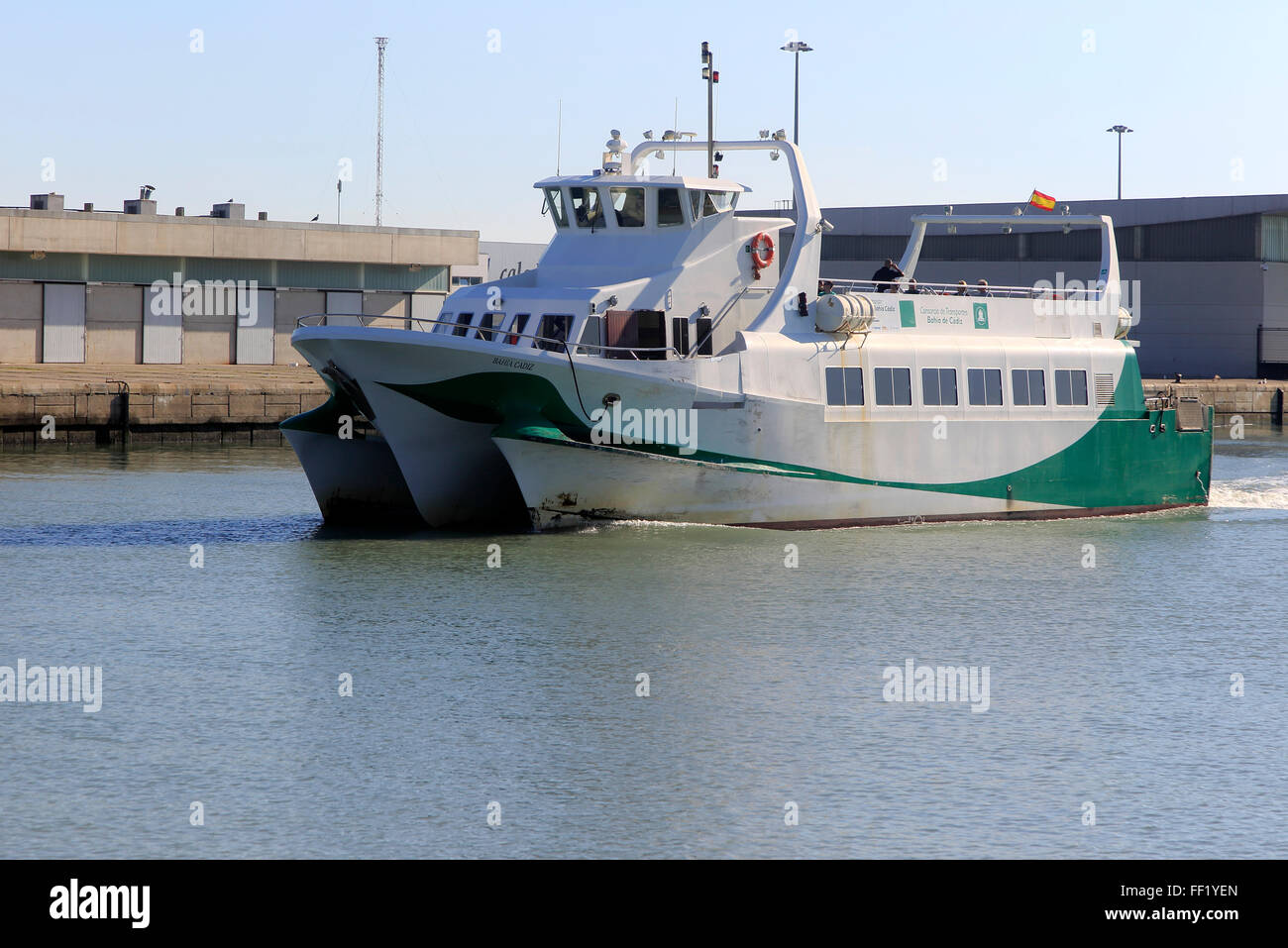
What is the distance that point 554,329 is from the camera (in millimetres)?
22500

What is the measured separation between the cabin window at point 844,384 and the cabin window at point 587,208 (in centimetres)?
413

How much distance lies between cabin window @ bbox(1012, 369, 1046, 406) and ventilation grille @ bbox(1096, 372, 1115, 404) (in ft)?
4.43

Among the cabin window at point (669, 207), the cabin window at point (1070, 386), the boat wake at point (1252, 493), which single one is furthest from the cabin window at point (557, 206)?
the boat wake at point (1252, 493)

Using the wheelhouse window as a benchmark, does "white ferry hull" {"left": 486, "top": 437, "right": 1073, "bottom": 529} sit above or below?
below

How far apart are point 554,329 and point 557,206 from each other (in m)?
3.20

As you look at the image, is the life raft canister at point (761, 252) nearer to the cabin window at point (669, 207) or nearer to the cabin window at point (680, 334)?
the cabin window at point (669, 207)

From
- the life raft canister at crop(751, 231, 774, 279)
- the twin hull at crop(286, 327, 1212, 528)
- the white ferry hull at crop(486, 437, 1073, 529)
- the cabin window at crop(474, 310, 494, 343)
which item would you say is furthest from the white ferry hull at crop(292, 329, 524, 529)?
the life raft canister at crop(751, 231, 774, 279)

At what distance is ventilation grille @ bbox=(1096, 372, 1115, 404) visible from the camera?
27406 millimetres

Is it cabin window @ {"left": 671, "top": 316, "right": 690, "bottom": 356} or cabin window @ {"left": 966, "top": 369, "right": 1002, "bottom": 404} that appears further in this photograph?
cabin window @ {"left": 966, "top": 369, "right": 1002, "bottom": 404}

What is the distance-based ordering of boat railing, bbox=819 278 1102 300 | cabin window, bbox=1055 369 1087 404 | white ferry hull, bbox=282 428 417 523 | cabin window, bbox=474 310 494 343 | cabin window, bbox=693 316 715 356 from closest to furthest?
cabin window, bbox=474 310 494 343
cabin window, bbox=693 316 715 356
white ferry hull, bbox=282 428 417 523
boat railing, bbox=819 278 1102 300
cabin window, bbox=1055 369 1087 404

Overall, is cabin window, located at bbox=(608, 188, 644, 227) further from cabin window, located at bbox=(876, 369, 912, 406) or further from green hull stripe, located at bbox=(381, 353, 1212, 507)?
cabin window, located at bbox=(876, 369, 912, 406)

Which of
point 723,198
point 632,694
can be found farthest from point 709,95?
point 632,694

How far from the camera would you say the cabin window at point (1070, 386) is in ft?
88.0
